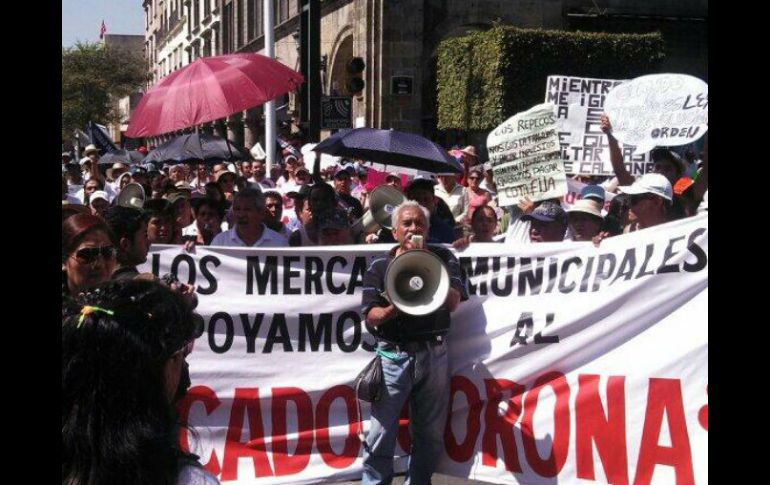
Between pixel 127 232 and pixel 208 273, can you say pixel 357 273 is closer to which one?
pixel 208 273

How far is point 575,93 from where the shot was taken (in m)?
7.81

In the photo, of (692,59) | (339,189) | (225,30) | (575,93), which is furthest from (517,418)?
(225,30)

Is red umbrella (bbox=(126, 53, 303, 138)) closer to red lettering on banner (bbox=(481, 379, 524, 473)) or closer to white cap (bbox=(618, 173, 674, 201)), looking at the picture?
white cap (bbox=(618, 173, 674, 201))

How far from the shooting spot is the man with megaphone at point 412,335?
4.95 m

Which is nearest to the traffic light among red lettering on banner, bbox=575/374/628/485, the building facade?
the building facade

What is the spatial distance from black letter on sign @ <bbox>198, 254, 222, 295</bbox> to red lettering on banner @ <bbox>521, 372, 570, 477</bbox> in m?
1.83

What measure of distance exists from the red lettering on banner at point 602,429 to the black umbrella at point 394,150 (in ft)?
11.4

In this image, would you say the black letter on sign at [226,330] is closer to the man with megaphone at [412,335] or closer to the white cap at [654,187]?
the man with megaphone at [412,335]

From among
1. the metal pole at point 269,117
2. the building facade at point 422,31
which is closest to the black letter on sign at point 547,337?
the metal pole at point 269,117

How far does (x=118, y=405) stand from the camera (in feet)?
6.73

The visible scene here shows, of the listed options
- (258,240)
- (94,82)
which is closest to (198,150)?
(258,240)

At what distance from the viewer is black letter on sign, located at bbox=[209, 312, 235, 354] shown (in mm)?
5508

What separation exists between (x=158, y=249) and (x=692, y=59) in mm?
22286

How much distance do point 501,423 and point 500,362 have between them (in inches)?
12.6
